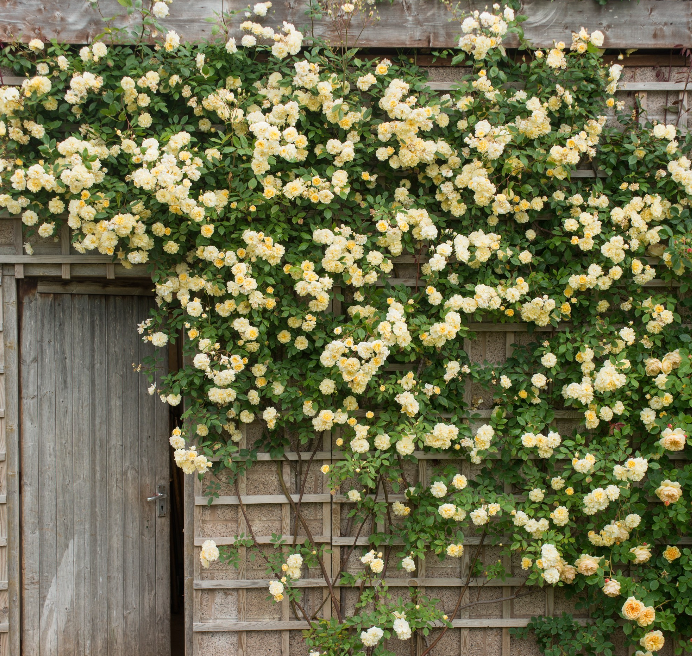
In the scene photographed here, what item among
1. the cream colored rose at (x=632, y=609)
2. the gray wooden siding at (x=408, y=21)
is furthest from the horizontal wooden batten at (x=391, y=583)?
the gray wooden siding at (x=408, y=21)

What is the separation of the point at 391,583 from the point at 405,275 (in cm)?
151

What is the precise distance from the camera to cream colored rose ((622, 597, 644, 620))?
249 cm

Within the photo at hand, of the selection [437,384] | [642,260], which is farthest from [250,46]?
[642,260]

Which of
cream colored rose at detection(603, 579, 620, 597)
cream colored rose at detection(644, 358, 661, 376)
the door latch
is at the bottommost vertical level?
cream colored rose at detection(603, 579, 620, 597)

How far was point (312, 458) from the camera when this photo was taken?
280 centimetres

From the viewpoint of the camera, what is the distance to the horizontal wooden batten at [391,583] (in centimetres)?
278

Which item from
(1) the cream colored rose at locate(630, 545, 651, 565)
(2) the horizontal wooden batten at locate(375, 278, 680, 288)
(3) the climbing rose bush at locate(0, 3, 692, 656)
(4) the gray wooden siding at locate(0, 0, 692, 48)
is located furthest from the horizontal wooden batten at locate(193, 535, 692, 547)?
(4) the gray wooden siding at locate(0, 0, 692, 48)

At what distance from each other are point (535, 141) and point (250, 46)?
1.41 m

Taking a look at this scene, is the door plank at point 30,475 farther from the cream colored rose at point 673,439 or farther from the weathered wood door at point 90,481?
the cream colored rose at point 673,439

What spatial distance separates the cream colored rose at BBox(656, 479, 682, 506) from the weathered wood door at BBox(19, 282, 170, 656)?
97.9 inches

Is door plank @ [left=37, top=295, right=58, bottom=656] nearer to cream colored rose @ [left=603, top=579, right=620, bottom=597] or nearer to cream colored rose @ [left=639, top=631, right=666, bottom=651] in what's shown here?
cream colored rose @ [left=603, top=579, right=620, bottom=597]

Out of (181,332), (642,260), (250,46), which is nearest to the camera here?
(250,46)

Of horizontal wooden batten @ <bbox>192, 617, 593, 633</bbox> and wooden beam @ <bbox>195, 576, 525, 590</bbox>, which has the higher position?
wooden beam @ <bbox>195, 576, 525, 590</bbox>

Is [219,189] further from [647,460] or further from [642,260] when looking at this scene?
[647,460]
